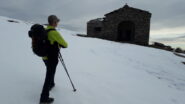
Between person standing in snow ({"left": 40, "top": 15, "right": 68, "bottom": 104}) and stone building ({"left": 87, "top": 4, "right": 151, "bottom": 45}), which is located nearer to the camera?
person standing in snow ({"left": 40, "top": 15, "right": 68, "bottom": 104})

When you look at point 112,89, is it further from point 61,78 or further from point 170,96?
point 170,96

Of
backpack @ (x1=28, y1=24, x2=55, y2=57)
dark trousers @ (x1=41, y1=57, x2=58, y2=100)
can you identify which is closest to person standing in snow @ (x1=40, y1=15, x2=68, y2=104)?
dark trousers @ (x1=41, y1=57, x2=58, y2=100)

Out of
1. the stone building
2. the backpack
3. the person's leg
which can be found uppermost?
the stone building

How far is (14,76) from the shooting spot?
445 cm

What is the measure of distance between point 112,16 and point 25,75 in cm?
2213

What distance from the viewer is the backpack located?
301cm

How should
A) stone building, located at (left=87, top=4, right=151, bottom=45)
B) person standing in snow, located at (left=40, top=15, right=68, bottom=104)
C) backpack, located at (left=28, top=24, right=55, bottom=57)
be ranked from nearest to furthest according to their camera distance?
backpack, located at (left=28, top=24, right=55, bottom=57), person standing in snow, located at (left=40, top=15, right=68, bottom=104), stone building, located at (left=87, top=4, right=151, bottom=45)

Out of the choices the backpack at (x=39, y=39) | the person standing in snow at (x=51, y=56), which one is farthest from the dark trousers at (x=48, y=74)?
the backpack at (x=39, y=39)

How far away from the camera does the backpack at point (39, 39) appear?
3.01 meters

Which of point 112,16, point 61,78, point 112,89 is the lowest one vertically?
point 112,89

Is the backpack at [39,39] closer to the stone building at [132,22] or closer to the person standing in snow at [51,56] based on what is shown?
the person standing in snow at [51,56]

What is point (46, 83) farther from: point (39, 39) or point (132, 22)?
point (132, 22)

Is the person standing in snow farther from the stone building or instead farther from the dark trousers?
the stone building

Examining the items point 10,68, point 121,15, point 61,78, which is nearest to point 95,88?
point 61,78
